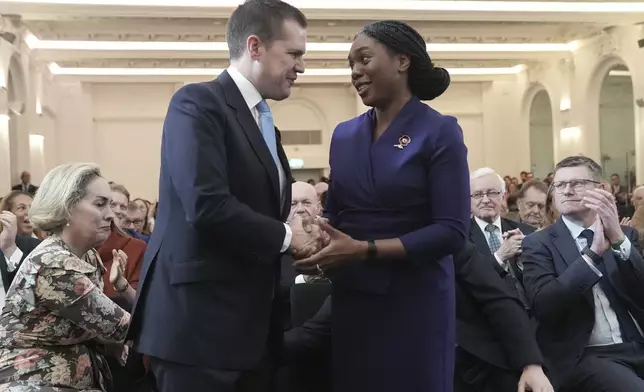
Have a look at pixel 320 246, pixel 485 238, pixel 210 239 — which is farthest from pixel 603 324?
pixel 210 239

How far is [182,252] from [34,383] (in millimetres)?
843

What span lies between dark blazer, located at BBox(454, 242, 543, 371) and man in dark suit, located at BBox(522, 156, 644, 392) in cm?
36

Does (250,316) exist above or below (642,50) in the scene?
below

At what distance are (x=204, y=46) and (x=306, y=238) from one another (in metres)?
14.3

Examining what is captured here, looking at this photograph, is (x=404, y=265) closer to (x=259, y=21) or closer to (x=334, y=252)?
(x=334, y=252)

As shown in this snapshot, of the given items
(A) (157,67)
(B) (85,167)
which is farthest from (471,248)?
(A) (157,67)

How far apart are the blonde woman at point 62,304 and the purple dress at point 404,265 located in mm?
736

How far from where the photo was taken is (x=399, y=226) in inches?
69.5

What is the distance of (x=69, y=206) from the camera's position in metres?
2.13

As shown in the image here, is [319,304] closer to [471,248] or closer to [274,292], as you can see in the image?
[471,248]

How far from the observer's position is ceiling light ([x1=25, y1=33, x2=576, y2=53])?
1483 centimetres

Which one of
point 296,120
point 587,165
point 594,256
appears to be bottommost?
point 594,256

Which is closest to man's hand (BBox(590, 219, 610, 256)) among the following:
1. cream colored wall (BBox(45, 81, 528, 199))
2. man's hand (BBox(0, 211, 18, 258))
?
man's hand (BBox(0, 211, 18, 258))

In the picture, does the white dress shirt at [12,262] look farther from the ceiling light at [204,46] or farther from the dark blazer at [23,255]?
the ceiling light at [204,46]
